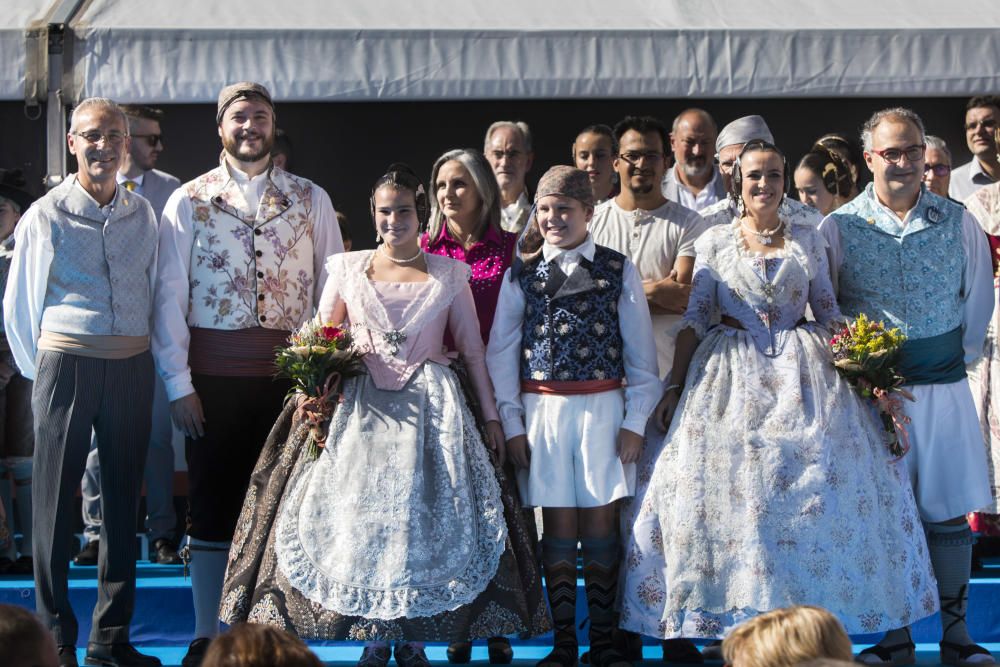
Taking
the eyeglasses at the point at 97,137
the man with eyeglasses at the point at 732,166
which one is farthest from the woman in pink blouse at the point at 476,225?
the eyeglasses at the point at 97,137

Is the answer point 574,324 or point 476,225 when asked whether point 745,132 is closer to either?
point 476,225

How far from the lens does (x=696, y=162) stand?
5910 mm

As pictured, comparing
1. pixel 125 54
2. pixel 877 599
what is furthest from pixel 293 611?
pixel 125 54

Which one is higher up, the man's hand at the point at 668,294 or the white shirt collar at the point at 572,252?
the white shirt collar at the point at 572,252

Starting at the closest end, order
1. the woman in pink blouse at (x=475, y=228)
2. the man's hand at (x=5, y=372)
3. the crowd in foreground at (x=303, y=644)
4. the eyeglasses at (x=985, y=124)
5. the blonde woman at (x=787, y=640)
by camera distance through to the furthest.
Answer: the crowd in foreground at (x=303, y=644) → the blonde woman at (x=787, y=640) → the woman in pink blouse at (x=475, y=228) → the man's hand at (x=5, y=372) → the eyeglasses at (x=985, y=124)

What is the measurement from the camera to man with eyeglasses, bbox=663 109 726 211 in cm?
590

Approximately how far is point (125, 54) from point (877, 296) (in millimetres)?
3464

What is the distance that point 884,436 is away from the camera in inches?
178

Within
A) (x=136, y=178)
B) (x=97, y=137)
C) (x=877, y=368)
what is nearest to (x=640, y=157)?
(x=877, y=368)

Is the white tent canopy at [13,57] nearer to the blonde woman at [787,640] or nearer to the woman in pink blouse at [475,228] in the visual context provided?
the woman in pink blouse at [475,228]

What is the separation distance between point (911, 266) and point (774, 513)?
104cm

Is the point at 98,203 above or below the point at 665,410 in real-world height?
above

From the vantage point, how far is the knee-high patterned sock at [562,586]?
4461mm
